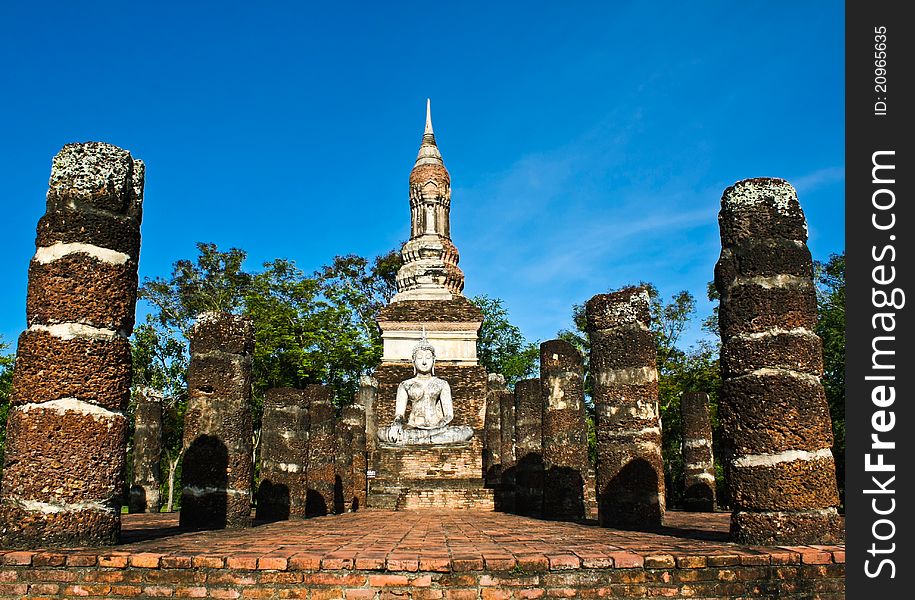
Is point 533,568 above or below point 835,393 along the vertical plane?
below

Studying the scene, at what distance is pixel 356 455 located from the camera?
65.8 ft

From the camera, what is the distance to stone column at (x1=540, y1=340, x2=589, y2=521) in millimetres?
13562

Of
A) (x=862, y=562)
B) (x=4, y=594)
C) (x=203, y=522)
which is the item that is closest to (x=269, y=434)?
(x=203, y=522)

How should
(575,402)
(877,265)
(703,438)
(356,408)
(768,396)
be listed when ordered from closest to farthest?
(877,265) → (768,396) → (575,402) → (703,438) → (356,408)

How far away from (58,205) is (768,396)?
23.0ft

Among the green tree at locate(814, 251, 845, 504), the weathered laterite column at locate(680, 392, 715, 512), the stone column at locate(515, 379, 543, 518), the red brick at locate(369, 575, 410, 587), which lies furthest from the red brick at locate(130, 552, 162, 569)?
the green tree at locate(814, 251, 845, 504)

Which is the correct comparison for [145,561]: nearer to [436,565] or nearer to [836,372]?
[436,565]

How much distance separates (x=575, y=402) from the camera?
14125mm

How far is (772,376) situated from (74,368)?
6.48m

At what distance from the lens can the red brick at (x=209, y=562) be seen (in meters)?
5.86

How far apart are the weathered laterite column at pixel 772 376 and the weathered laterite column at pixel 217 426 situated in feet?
20.8

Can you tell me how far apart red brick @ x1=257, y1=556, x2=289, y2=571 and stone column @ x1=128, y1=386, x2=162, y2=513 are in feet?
49.3

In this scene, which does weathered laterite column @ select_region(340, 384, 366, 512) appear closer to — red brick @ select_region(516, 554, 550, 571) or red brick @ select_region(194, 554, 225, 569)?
red brick @ select_region(194, 554, 225, 569)

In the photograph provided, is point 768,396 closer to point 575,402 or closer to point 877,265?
point 877,265
